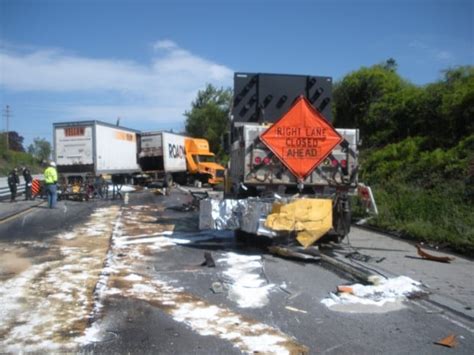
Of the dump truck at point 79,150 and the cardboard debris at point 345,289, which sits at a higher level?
the dump truck at point 79,150

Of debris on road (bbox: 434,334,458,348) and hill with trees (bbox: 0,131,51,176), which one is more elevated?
hill with trees (bbox: 0,131,51,176)

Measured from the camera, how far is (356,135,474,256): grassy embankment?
10461 millimetres

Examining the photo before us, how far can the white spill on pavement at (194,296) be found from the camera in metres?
4.97

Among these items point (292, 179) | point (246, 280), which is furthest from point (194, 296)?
point (292, 179)

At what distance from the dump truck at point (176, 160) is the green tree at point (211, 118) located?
62.0 ft

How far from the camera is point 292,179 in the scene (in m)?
10.1

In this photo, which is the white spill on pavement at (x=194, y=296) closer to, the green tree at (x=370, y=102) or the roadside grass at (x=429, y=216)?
the roadside grass at (x=429, y=216)

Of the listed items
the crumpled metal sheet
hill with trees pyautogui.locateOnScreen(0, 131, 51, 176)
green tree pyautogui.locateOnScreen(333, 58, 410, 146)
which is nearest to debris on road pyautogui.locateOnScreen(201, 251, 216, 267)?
the crumpled metal sheet

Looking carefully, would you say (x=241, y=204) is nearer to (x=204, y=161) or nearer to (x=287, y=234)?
(x=287, y=234)

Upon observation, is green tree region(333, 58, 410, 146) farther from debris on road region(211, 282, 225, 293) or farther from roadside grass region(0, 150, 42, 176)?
roadside grass region(0, 150, 42, 176)

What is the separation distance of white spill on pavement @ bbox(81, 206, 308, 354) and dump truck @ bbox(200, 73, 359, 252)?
763 millimetres

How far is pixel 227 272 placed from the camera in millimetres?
7957

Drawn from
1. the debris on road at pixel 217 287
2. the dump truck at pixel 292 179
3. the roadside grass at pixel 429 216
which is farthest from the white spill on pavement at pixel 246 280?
the roadside grass at pixel 429 216

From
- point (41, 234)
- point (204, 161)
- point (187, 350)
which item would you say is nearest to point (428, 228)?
point (187, 350)
